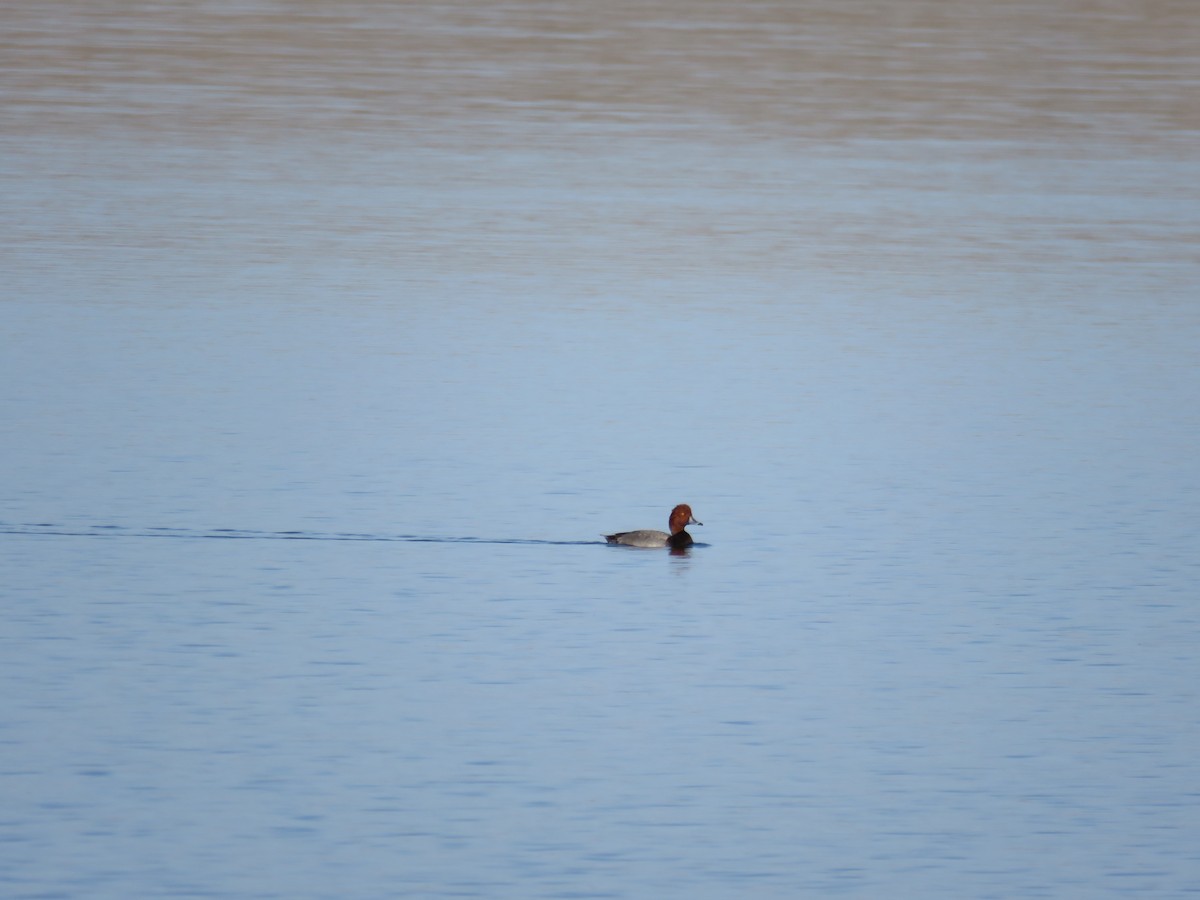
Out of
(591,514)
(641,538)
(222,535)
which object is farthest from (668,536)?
(222,535)

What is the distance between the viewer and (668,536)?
12.6m

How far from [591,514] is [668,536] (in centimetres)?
86

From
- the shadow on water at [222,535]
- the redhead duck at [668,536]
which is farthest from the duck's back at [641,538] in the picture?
the shadow on water at [222,535]

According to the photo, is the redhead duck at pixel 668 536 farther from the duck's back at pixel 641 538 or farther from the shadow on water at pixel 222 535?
the shadow on water at pixel 222 535

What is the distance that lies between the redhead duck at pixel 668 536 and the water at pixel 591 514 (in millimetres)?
92

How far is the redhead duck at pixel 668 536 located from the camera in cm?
1243

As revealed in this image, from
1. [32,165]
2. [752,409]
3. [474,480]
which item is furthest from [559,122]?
[474,480]

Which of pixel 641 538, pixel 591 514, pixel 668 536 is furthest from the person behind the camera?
pixel 591 514

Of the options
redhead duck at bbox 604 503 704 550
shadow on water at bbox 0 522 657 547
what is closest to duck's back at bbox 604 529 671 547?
redhead duck at bbox 604 503 704 550

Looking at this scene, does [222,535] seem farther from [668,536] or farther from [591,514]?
[668,536]

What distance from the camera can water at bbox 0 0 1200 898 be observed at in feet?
29.4

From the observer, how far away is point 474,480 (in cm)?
1399

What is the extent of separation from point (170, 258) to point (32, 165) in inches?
225

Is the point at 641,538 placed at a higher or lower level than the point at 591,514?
lower
